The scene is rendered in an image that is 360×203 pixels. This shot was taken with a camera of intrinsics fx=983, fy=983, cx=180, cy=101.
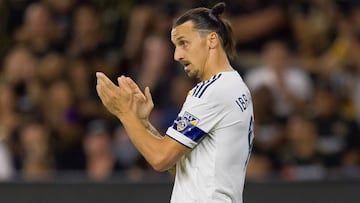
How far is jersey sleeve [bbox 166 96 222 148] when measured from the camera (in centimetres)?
449

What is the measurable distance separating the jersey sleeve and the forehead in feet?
1.13

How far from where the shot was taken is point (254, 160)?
321 inches

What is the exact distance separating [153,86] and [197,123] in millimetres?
4358

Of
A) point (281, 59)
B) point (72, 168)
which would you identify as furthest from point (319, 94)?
point (72, 168)

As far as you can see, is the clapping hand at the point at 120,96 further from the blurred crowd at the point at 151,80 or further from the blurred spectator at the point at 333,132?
the blurred spectator at the point at 333,132

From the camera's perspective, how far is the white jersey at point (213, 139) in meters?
4.51

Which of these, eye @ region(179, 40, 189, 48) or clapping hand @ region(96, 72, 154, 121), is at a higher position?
eye @ region(179, 40, 189, 48)

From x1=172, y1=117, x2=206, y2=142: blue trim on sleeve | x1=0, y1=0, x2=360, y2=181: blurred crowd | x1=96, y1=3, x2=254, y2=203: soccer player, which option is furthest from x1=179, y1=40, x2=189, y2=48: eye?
x1=0, y1=0, x2=360, y2=181: blurred crowd

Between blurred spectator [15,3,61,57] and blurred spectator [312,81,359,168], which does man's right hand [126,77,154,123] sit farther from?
blurred spectator [15,3,61,57]

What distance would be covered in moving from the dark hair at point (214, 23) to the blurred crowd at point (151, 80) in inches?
121

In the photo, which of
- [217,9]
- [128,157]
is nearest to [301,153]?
[128,157]

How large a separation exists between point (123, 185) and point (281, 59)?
2.15 m

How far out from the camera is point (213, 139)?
4.55 m

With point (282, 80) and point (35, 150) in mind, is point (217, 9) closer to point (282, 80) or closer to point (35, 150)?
point (35, 150)
